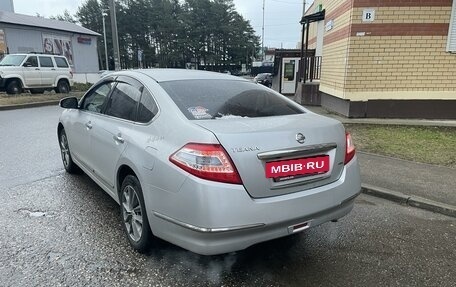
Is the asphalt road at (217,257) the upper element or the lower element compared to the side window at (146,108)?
lower

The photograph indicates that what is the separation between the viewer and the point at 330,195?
2.75 meters

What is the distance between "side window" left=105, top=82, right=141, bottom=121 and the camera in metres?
3.31

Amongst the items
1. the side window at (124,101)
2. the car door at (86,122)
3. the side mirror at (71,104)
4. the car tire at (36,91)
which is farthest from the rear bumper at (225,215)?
the car tire at (36,91)

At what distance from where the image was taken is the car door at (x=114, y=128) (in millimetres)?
3251

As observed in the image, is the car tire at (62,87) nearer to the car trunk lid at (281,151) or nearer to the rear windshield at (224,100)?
the rear windshield at (224,100)

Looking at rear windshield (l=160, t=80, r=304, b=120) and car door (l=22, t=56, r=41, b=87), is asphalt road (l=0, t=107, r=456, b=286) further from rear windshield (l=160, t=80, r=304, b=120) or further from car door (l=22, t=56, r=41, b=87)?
car door (l=22, t=56, r=41, b=87)

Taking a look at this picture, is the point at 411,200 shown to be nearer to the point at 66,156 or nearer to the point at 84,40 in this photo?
the point at 66,156

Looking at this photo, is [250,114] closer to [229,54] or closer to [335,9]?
[335,9]

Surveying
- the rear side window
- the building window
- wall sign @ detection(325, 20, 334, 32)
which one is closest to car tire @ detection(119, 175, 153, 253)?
the building window

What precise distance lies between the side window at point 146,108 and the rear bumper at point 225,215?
2.20ft

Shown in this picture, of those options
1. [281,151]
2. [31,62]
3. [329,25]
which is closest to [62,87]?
[31,62]

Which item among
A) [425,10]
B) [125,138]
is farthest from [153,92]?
[425,10]

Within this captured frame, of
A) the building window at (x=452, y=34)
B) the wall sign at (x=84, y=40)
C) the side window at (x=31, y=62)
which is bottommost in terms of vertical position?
the side window at (x=31, y=62)

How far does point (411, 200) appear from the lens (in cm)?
431
